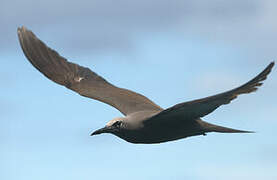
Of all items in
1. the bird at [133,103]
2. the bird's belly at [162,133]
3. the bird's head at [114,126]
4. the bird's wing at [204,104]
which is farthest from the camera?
the bird's head at [114,126]

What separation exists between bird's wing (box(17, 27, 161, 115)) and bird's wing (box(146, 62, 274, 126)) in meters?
3.07

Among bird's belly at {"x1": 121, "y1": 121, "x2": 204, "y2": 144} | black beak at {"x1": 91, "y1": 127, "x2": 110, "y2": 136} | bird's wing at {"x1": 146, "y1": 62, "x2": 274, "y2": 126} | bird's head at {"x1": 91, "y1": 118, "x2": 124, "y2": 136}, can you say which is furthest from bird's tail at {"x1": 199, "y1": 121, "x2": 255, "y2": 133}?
black beak at {"x1": 91, "y1": 127, "x2": 110, "y2": 136}

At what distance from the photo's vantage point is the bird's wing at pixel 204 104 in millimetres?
10281

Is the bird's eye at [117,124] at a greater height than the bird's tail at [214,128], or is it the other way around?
the bird's eye at [117,124]

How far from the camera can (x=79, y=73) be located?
648 inches

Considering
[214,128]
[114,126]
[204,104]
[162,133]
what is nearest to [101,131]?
[114,126]

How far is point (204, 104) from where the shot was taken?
36.5 feet

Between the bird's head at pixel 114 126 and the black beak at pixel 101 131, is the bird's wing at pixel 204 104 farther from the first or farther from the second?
the black beak at pixel 101 131

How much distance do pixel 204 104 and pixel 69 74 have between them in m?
6.10

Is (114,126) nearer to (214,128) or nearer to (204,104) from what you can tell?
(214,128)

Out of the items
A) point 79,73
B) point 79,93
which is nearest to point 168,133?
point 79,93

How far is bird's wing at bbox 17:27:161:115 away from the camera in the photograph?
15.3 meters

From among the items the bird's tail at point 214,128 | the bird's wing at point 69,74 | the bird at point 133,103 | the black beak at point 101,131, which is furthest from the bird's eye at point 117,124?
the bird's wing at point 69,74

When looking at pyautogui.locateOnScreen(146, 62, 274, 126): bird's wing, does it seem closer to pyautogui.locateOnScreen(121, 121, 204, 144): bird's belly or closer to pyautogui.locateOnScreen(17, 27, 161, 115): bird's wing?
pyautogui.locateOnScreen(121, 121, 204, 144): bird's belly
